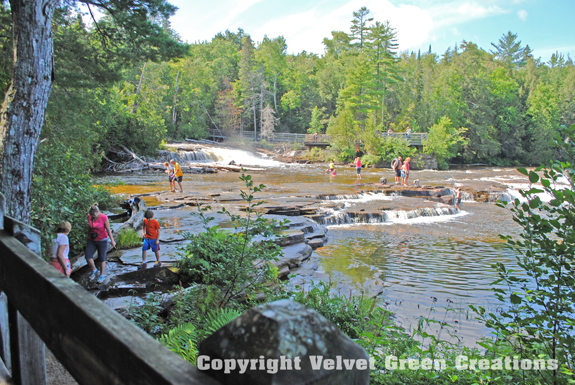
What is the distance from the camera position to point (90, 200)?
10.2 meters

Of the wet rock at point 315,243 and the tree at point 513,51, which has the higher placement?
the tree at point 513,51

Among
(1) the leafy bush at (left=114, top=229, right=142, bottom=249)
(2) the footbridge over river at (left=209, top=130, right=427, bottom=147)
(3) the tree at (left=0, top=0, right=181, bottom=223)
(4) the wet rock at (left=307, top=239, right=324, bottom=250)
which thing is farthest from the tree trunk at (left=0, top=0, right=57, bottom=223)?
(2) the footbridge over river at (left=209, top=130, right=427, bottom=147)

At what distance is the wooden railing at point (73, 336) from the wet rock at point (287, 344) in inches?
2.9

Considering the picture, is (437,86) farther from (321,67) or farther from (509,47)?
(509,47)

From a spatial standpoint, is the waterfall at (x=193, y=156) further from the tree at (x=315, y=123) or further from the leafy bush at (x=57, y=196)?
the leafy bush at (x=57, y=196)

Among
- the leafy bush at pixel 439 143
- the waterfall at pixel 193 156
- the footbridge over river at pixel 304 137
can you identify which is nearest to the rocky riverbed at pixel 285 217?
the waterfall at pixel 193 156

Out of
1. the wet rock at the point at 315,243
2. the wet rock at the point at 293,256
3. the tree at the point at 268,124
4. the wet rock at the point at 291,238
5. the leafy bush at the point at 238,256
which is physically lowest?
the wet rock at the point at 315,243

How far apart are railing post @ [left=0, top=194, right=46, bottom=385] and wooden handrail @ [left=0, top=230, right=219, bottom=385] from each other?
26 centimetres

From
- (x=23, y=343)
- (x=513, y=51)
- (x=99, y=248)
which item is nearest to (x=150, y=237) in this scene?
(x=99, y=248)

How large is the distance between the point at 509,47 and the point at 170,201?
115 metres

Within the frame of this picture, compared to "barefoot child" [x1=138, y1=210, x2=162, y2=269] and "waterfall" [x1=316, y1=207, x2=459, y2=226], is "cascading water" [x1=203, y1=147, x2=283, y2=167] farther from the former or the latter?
"barefoot child" [x1=138, y1=210, x2=162, y2=269]

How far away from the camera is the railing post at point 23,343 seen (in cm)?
184

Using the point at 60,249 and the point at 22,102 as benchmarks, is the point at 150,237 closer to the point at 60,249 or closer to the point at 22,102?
the point at 60,249

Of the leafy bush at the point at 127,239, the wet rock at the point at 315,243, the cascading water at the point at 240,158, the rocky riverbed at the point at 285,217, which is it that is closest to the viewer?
the rocky riverbed at the point at 285,217
